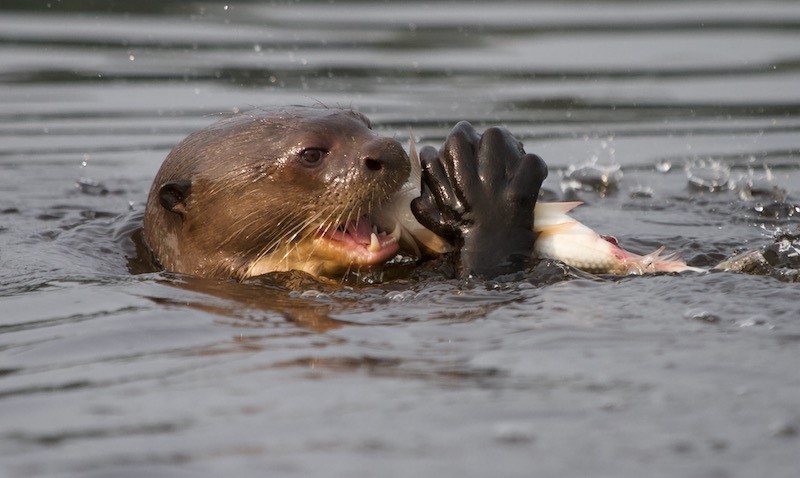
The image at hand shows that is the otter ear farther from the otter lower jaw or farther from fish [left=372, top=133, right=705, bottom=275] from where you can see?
fish [left=372, top=133, right=705, bottom=275]

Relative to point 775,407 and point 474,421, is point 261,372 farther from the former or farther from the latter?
point 775,407

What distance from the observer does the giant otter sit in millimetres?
4266

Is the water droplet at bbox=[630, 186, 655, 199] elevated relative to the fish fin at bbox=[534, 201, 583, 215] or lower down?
lower down

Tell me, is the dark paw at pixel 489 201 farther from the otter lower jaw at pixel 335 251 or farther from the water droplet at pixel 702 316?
the water droplet at pixel 702 316

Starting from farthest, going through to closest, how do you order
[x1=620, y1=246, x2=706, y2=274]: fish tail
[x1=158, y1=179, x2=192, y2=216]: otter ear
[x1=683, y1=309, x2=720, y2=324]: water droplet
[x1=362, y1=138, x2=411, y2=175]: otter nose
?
[x1=158, y1=179, x2=192, y2=216]: otter ear
[x1=362, y1=138, x2=411, y2=175]: otter nose
[x1=620, y1=246, x2=706, y2=274]: fish tail
[x1=683, y1=309, x2=720, y2=324]: water droplet

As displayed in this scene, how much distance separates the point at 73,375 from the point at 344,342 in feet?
2.40

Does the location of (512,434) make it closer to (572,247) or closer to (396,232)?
(572,247)

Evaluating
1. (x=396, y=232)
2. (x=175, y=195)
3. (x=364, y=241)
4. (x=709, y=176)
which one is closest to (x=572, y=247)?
(x=396, y=232)

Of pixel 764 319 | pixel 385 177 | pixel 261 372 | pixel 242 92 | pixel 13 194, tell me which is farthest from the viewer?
pixel 242 92

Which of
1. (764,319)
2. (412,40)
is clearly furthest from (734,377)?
(412,40)

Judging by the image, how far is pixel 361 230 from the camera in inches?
177

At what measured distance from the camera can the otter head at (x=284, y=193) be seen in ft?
14.3

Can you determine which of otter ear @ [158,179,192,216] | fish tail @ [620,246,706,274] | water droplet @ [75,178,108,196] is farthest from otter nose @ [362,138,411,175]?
water droplet @ [75,178,108,196]

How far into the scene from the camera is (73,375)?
345cm
